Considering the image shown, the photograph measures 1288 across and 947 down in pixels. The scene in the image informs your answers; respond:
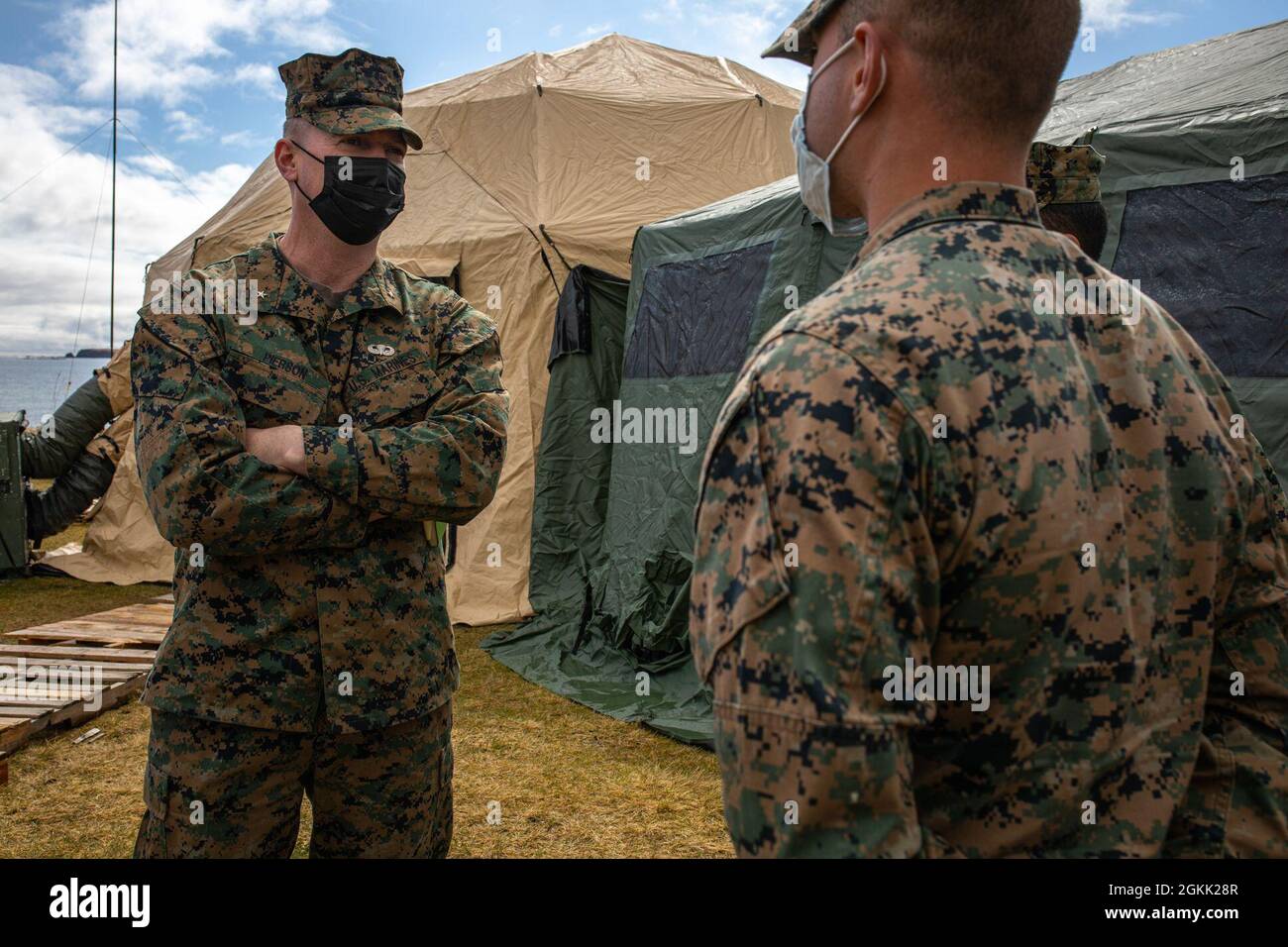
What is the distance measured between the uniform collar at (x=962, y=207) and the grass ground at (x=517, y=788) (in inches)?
117

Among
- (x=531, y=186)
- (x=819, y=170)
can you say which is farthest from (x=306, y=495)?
(x=531, y=186)

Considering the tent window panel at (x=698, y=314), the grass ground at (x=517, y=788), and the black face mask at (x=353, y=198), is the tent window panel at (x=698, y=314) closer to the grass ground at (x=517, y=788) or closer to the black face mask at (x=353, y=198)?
the grass ground at (x=517, y=788)

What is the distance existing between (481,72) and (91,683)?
602 cm

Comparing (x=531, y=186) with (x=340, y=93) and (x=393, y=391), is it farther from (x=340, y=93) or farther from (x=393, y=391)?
(x=393, y=391)

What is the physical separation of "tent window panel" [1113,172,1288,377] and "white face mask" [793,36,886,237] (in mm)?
2828

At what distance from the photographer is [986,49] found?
1.04m

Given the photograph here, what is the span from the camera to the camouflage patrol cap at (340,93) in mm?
2324

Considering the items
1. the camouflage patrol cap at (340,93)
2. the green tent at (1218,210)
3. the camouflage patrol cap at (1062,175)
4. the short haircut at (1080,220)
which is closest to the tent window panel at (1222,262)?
the green tent at (1218,210)

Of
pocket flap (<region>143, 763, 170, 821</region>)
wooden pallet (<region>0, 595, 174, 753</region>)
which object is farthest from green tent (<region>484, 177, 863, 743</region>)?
pocket flap (<region>143, 763, 170, 821</region>)

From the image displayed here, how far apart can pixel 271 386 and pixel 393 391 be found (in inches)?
10.6

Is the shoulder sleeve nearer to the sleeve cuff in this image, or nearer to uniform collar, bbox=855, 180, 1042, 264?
uniform collar, bbox=855, 180, 1042, 264

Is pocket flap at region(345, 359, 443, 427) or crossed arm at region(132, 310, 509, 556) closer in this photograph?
crossed arm at region(132, 310, 509, 556)

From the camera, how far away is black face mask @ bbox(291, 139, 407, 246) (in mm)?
2303
